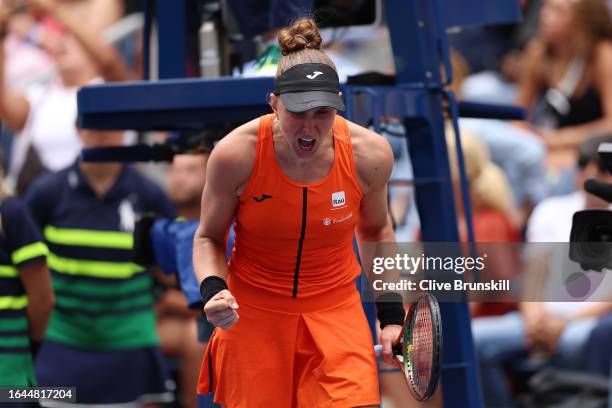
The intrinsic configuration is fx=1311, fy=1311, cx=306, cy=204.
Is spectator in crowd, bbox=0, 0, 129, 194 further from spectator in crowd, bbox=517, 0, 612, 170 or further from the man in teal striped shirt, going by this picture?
spectator in crowd, bbox=517, 0, 612, 170

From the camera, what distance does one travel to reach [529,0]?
34.8ft

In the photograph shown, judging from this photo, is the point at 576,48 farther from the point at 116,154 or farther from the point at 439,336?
the point at 439,336

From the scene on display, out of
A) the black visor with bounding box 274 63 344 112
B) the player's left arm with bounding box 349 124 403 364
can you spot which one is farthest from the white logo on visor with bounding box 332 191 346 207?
the black visor with bounding box 274 63 344 112

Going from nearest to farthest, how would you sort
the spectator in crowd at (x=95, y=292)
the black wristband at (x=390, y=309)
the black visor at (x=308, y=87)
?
the black visor at (x=308, y=87)
the black wristband at (x=390, y=309)
the spectator in crowd at (x=95, y=292)

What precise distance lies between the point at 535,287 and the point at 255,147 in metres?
1.44

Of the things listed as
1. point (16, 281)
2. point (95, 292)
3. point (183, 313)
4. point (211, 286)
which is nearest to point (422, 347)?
point (211, 286)

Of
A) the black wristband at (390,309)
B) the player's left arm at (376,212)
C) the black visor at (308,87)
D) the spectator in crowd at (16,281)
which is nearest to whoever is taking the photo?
the black visor at (308,87)

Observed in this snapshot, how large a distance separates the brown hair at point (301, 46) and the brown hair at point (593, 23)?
4.80 metres

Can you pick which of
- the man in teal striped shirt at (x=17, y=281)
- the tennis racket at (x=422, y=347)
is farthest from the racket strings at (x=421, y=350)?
the man in teal striped shirt at (x=17, y=281)

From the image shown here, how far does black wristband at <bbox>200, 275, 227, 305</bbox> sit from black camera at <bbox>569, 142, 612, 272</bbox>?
1.35 m

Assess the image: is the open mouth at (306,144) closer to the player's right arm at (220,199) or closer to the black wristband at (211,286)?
the player's right arm at (220,199)

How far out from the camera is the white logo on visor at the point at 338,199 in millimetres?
4641

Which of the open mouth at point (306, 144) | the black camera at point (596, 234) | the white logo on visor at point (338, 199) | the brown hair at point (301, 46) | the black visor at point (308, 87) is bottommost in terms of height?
the black camera at point (596, 234)

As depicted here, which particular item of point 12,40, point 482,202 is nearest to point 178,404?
point 482,202
